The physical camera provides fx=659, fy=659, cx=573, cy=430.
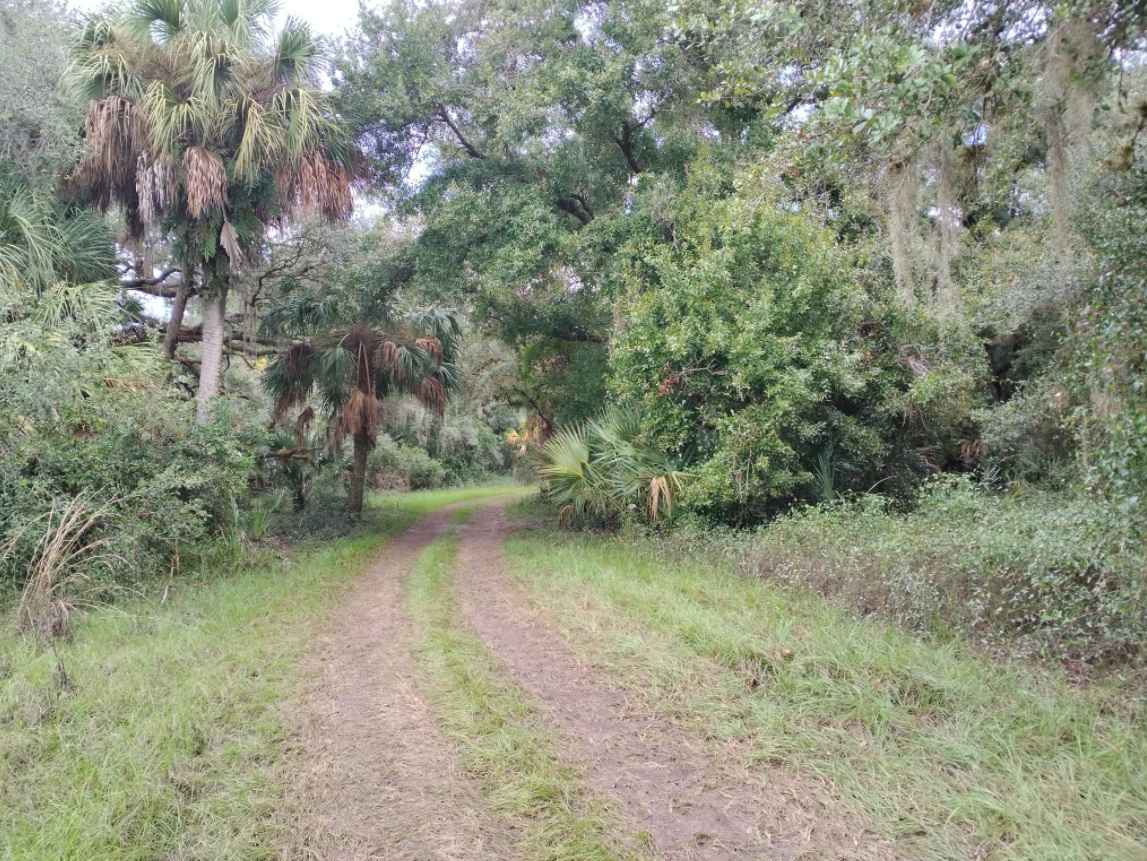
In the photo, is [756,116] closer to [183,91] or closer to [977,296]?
[977,296]

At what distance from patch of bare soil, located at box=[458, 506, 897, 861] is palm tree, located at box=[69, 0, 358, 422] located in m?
7.64

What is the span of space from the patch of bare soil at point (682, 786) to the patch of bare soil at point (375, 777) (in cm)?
73

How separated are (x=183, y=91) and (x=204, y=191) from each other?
179 cm

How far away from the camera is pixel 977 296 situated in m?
10.1

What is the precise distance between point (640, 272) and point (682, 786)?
862 centimetres

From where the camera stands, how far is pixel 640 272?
10797 millimetres

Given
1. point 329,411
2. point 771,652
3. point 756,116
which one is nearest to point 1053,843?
point 771,652

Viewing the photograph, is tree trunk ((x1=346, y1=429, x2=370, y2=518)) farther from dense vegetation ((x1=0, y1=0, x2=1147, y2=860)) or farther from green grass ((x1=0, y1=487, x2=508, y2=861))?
green grass ((x1=0, y1=487, x2=508, y2=861))

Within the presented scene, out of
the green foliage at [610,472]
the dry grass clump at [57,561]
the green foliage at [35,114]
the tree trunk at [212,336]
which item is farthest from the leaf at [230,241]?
the green foliage at [610,472]

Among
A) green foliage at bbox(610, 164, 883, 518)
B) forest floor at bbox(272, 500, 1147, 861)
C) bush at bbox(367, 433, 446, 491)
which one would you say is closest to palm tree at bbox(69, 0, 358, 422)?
green foliage at bbox(610, 164, 883, 518)

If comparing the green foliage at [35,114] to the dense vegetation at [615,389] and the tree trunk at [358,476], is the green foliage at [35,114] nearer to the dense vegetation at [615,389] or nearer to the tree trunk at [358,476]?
the dense vegetation at [615,389]

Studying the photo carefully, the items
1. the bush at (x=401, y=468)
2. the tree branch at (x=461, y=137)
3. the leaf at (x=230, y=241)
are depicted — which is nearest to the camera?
the leaf at (x=230, y=241)

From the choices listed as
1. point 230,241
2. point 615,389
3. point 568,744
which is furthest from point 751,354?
point 230,241

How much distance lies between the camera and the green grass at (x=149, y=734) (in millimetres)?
2977
